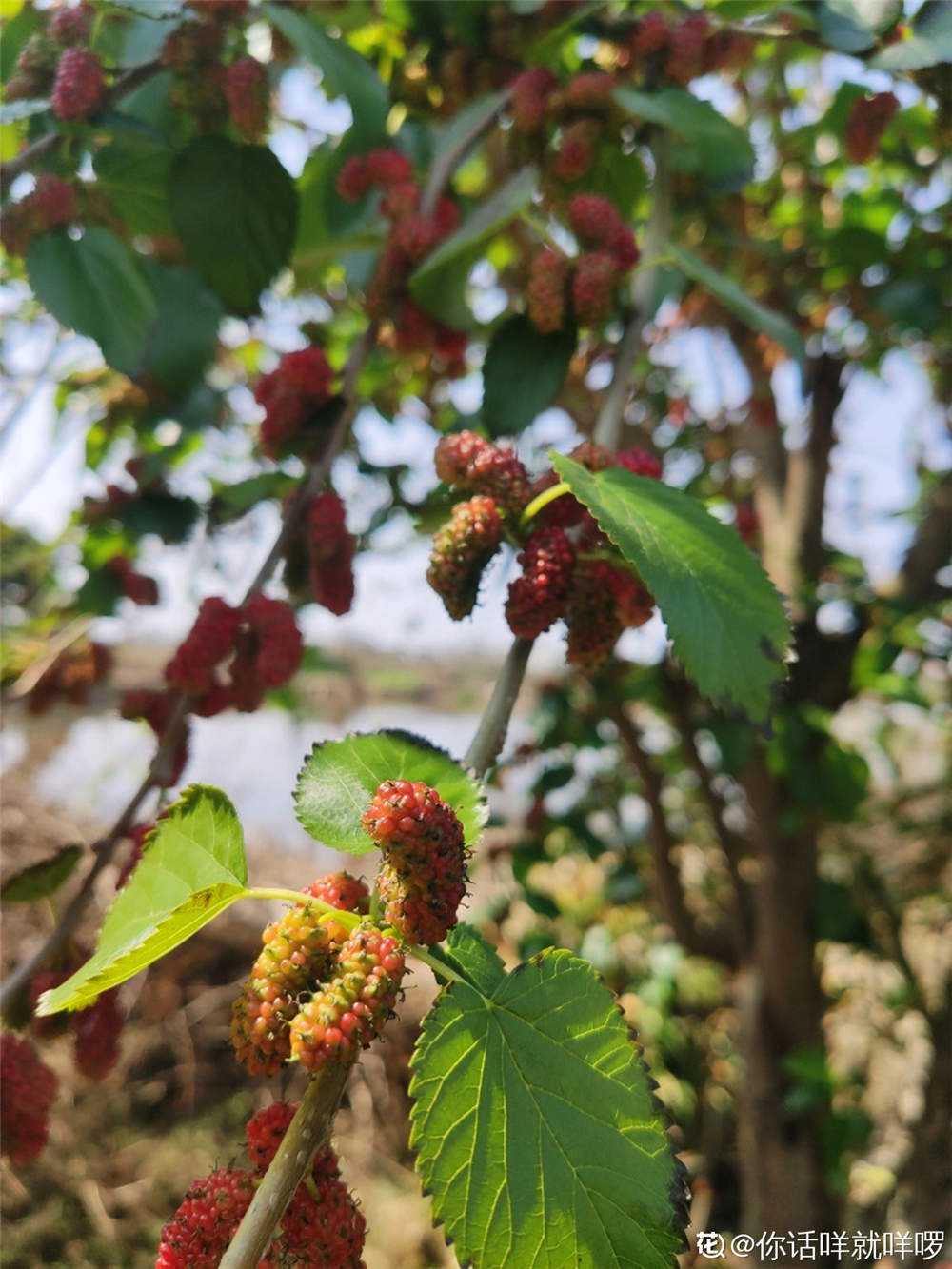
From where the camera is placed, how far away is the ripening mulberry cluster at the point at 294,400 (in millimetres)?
676

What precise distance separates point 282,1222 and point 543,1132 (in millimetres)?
103

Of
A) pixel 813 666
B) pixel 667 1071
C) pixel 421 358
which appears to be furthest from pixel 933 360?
pixel 667 1071

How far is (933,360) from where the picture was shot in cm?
143

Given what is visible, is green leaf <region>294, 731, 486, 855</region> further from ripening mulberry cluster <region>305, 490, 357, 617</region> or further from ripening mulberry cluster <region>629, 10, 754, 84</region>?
ripening mulberry cluster <region>629, 10, 754, 84</region>

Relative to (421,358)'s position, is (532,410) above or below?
below

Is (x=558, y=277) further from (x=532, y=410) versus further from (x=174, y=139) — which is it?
(x=174, y=139)

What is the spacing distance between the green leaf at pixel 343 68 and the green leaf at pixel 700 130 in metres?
0.19

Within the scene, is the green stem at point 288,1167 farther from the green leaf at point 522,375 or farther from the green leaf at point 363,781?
the green leaf at point 522,375

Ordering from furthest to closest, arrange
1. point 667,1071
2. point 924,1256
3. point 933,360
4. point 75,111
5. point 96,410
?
point 667,1071 → point 933,360 → point 96,410 → point 924,1256 → point 75,111

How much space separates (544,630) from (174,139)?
1.91 ft

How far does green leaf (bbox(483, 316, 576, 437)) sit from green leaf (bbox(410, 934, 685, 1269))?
40cm

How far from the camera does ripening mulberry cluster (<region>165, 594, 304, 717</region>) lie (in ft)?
2.00

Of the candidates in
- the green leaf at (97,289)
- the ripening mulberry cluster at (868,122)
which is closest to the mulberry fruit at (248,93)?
the green leaf at (97,289)

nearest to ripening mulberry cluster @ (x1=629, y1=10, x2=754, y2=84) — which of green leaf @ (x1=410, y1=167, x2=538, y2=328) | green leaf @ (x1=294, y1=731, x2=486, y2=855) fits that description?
green leaf @ (x1=410, y1=167, x2=538, y2=328)
